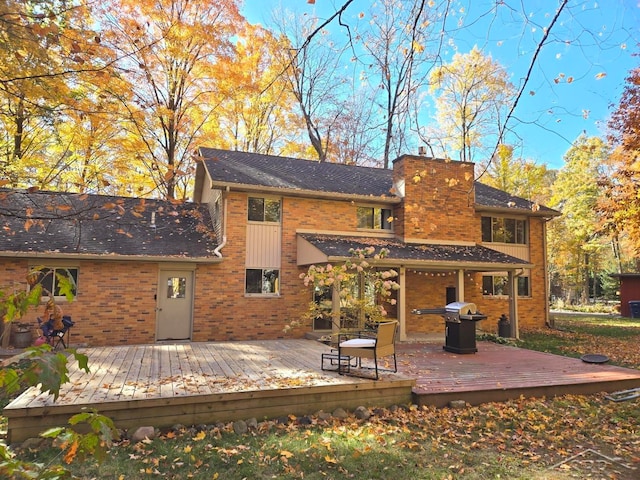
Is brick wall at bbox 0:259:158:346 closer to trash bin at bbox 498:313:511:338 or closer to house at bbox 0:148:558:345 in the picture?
house at bbox 0:148:558:345

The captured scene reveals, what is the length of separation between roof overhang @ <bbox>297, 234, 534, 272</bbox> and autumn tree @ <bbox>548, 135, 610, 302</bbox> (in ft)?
60.1

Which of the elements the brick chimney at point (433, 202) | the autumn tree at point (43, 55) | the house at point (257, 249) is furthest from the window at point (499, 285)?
the autumn tree at point (43, 55)

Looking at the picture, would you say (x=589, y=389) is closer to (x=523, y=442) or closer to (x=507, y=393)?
(x=507, y=393)

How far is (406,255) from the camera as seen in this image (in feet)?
41.2

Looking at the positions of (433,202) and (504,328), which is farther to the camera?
(433,202)

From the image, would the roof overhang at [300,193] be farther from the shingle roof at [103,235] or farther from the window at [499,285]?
the window at [499,285]

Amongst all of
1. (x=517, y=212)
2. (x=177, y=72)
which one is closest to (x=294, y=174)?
(x=177, y=72)

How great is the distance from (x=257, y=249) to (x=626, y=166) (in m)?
14.6

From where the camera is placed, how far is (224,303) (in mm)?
12539

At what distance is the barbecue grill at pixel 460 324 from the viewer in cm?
1002

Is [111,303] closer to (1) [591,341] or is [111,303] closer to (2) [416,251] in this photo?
(2) [416,251]

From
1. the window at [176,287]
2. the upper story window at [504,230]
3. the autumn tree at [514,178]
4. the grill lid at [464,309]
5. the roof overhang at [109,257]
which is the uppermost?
the autumn tree at [514,178]

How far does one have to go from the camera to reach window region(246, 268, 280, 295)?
13.1 m

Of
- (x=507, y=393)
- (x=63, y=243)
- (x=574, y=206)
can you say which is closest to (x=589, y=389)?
(x=507, y=393)
